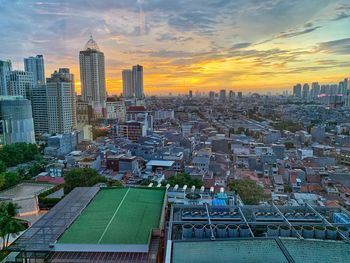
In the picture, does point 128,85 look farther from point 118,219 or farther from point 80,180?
point 118,219

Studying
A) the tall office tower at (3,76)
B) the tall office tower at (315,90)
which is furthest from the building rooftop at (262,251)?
the tall office tower at (315,90)

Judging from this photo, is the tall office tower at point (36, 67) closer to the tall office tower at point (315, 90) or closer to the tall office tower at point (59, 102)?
the tall office tower at point (59, 102)

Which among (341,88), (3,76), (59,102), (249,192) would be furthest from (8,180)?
(341,88)

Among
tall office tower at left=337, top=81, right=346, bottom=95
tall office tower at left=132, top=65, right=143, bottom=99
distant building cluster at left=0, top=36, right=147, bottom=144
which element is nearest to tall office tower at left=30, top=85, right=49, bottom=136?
distant building cluster at left=0, top=36, right=147, bottom=144

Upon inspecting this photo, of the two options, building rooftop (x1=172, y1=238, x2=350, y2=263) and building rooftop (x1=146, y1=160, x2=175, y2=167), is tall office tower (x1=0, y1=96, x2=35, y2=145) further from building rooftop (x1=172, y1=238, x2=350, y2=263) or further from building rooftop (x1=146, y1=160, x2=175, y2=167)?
building rooftop (x1=172, y1=238, x2=350, y2=263)

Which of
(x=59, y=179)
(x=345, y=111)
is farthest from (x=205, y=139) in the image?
(x=345, y=111)
